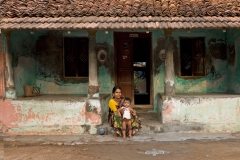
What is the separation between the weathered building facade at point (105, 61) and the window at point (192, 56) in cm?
3

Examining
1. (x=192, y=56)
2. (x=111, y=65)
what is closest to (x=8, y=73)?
(x=111, y=65)

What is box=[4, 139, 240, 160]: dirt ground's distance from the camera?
4664 millimetres

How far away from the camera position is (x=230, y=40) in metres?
7.62

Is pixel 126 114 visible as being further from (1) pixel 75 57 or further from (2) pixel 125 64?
(1) pixel 75 57

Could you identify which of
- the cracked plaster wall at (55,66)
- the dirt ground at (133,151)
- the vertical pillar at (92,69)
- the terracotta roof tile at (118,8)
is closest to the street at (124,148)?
the dirt ground at (133,151)

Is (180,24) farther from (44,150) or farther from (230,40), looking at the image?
(44,150)

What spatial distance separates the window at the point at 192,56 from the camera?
8.09 meters

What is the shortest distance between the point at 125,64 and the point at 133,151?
3835 millimetres

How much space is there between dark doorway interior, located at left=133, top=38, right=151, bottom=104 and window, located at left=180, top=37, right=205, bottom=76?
120cm

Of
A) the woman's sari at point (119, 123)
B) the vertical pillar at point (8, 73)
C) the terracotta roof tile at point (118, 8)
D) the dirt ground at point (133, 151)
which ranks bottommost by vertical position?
the dirt ground at point (133, 151)

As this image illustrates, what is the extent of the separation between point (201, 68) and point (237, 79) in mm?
1240

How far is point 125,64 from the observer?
8.22 metres

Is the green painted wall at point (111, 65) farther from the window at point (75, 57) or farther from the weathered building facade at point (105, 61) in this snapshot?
the window at point (75, 57)

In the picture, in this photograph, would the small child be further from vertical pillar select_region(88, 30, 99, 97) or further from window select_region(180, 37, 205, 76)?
window select_region(180, 37, 205, 76)
